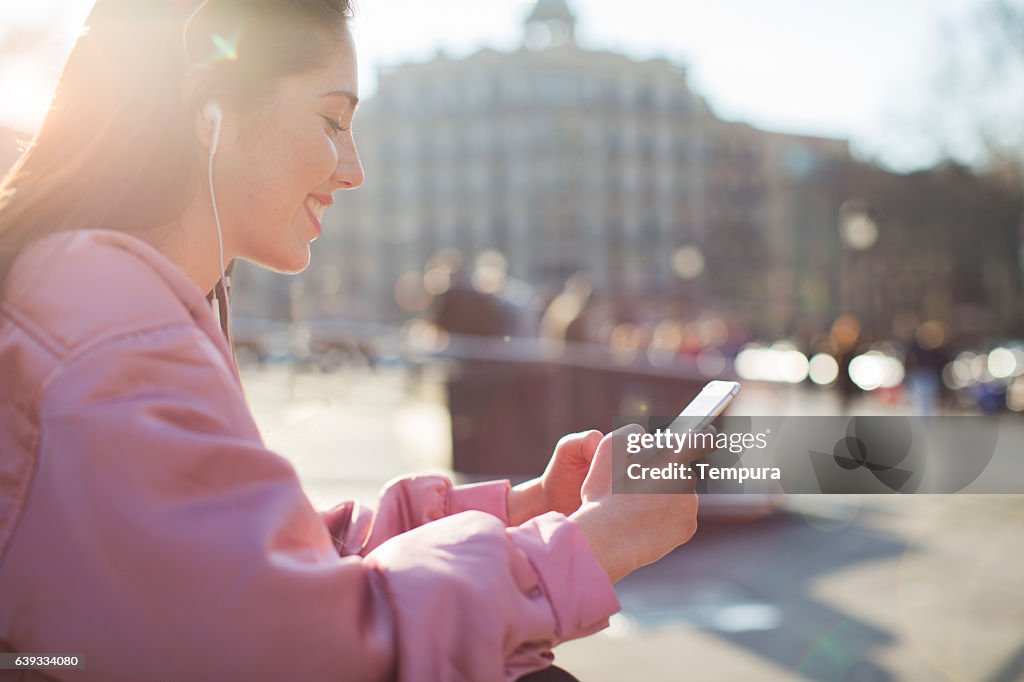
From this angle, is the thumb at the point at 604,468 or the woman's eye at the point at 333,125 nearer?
the thumb at the point at 604,468

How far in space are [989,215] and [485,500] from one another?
40.7m

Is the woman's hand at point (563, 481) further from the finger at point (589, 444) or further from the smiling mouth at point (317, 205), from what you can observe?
the smiling mouth at point (317, 205)

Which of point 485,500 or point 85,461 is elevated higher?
point 85,461

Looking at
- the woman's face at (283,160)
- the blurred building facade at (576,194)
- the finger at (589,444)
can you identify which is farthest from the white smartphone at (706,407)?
the blurred building facade at (576,194)

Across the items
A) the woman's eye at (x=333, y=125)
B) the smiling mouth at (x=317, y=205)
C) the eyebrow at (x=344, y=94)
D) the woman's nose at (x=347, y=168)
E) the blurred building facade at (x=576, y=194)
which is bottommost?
the smiling mouth at (x=317, y=205)

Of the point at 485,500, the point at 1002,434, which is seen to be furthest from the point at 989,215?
the point at 485,500

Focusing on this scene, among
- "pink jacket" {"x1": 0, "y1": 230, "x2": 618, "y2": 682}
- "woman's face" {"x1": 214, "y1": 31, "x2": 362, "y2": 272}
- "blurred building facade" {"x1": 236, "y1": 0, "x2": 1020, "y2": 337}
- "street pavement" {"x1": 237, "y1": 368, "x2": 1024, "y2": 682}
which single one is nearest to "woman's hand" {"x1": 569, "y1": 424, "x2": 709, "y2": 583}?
"pink jacket" {"x1": 0, "y1": 230, "x2": 618, "y2": 682}

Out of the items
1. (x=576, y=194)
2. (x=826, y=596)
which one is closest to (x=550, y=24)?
(x=576, y=194)

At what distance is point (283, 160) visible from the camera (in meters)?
1.32

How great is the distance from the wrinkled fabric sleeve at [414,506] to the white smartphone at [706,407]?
1.19 feet

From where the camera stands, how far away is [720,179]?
7706 centimetres

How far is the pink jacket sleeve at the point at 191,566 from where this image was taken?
0.89 meters

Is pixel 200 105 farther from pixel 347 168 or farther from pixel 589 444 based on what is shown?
pixel 589 444

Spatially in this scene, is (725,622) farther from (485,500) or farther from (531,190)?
(531,190)
